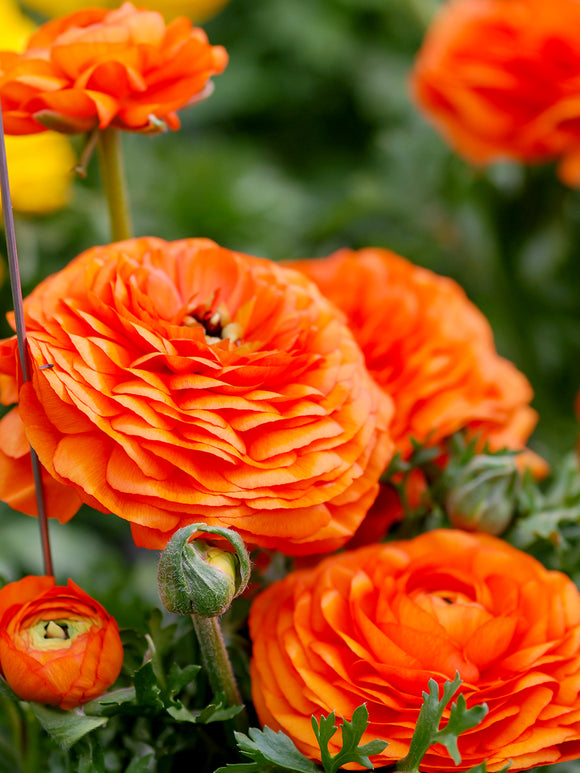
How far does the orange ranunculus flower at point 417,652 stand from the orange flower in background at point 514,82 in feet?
1.36

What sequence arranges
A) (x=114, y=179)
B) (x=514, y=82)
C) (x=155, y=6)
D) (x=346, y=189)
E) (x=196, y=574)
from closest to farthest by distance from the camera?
(x=196, y=574) < (x=114, y=179) < (x=514, y=82) < (x=155, y=6) < (x=346, y=189)

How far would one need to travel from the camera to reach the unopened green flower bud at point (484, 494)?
1.37ft

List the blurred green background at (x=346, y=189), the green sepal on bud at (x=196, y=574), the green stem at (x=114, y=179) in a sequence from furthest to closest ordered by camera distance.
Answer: the blurred green background at (x=346, y=189), the green stem at (x=114, y=179), the green sepal on bud at (x=196, y=574)

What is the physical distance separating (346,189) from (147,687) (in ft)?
2.88

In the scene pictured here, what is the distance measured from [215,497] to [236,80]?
3.05 ft

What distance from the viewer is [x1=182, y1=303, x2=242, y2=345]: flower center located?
38 cm

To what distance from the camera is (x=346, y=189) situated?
1.13 m

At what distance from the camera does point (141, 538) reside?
0.32m

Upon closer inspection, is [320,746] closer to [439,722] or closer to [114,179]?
[439,722]

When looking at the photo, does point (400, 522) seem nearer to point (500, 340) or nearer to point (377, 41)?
point (500, 340)

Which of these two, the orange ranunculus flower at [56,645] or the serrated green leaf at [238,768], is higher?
the orange ranunculus flower at [56,645]

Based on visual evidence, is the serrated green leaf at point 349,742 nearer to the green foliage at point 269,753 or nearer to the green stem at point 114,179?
the green foliage at point 269,753

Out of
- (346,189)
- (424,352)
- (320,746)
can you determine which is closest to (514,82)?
(424,352)

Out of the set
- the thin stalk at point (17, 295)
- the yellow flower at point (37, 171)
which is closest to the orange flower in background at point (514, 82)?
the yellow flower at point (37, 171)
